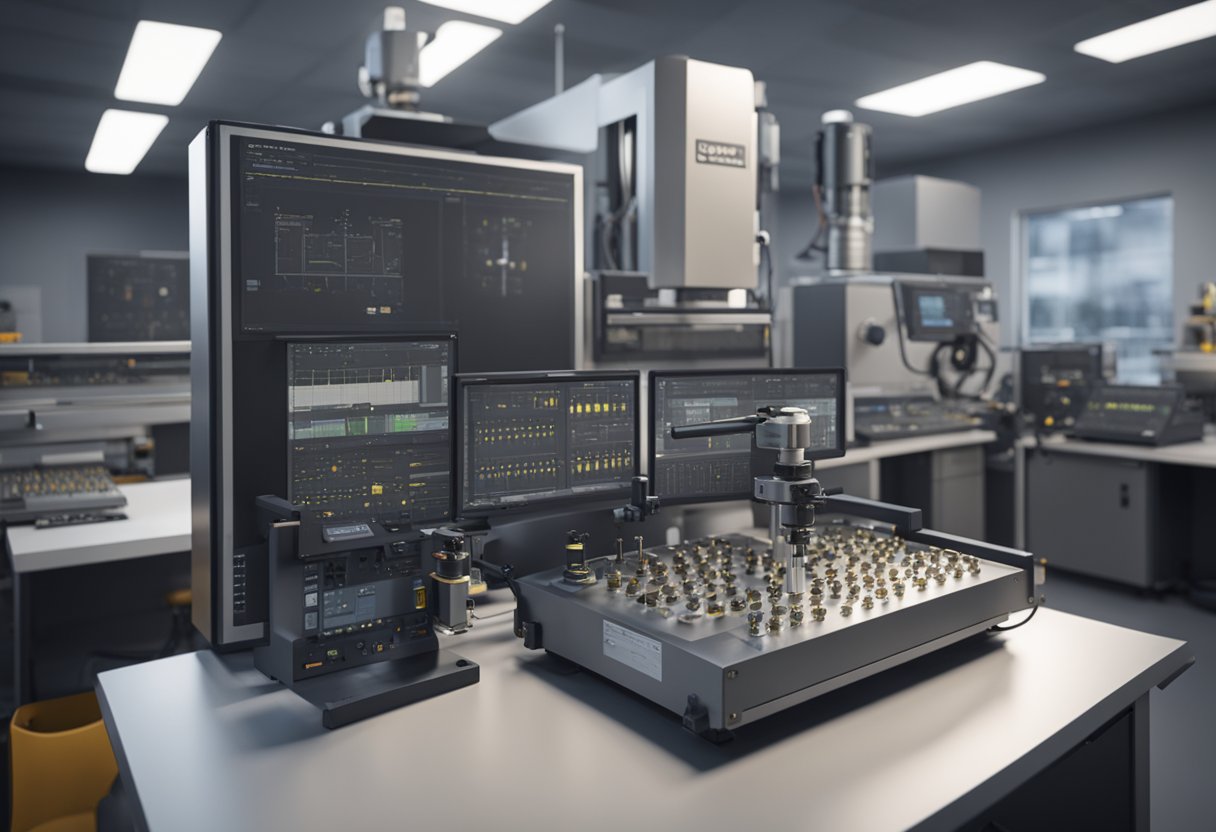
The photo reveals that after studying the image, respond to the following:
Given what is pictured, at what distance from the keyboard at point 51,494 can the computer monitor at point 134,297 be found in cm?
62

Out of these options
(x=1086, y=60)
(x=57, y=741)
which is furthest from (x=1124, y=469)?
(x=57, y=741)

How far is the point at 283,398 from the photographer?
1.35m

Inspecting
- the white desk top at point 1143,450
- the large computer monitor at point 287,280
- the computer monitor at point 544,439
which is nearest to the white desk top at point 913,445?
the white desk top at point 1143,450

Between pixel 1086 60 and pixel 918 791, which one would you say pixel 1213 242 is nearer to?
pixel 1086 60

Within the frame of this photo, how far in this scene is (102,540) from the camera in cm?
217

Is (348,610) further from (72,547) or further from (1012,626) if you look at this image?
(72,547)

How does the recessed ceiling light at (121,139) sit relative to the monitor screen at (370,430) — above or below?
above

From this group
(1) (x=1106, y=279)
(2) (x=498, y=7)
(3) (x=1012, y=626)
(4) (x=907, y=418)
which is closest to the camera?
(3) (x=1012, y=626)

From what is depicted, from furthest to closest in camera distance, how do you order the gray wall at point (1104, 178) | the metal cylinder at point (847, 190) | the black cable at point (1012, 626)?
the gray wall at point (1104, 178) < the metal cylinder at point (847, 190) < the black cable at point (1012, 626)

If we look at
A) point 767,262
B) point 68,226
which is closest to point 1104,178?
point 767,262

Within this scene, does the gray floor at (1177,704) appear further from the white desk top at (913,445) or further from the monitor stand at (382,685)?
the monitor stand at (382,685)

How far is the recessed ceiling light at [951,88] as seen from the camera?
501 centimetres

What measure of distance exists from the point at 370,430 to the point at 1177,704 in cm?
272

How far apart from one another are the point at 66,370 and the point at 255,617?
1.81 metres
